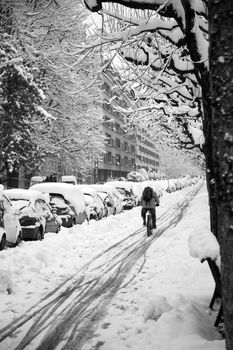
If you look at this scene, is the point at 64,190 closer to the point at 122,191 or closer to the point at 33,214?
the point at 33,214

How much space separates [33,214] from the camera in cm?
1274

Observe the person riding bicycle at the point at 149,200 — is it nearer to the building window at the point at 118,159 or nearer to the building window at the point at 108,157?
the building window at the point at 108,157

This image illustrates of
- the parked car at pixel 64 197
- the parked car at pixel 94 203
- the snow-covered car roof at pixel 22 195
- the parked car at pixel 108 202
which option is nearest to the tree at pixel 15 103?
the parked car at pixel 94 203

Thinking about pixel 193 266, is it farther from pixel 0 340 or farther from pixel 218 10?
pixel 218 10

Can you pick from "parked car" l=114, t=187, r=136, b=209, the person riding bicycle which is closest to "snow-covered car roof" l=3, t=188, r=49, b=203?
the person riding bicycle

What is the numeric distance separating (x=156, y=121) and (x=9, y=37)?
25.9 ft

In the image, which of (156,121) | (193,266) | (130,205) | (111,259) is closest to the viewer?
(193,266)

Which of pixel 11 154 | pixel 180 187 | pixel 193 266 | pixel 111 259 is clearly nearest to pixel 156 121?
pixel 11 154

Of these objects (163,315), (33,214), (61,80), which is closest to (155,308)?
(163,315)

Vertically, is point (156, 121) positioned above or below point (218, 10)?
above

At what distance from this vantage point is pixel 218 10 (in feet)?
9.54

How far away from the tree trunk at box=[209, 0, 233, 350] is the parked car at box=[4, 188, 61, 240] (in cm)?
1011

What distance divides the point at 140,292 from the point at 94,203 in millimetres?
13155

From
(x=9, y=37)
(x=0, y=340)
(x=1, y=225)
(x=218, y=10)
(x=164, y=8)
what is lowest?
(x=0, y=340)
